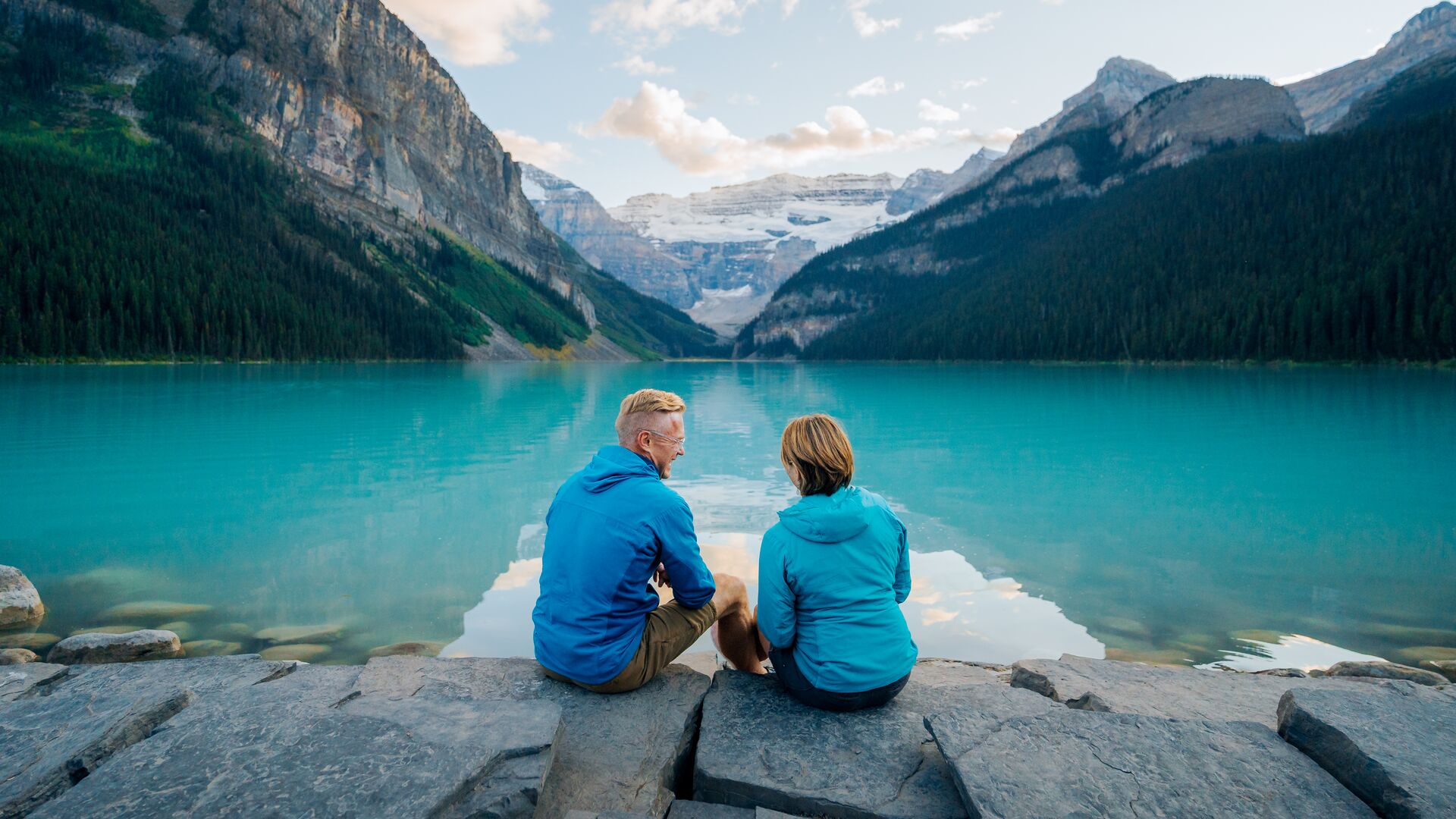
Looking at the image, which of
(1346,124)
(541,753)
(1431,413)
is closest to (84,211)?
(541,753)

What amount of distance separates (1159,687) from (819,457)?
3396 mm

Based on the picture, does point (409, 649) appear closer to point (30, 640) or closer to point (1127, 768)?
point (30, 640)

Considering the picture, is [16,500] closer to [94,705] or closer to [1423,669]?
[94,705]

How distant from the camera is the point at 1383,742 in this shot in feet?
11.6

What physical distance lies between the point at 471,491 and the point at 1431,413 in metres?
→ 36.3

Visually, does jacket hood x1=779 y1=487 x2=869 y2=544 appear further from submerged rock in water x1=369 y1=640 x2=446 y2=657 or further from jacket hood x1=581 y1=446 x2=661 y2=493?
submerged rock in water x1=369 y1=640 x2=446 y2=657

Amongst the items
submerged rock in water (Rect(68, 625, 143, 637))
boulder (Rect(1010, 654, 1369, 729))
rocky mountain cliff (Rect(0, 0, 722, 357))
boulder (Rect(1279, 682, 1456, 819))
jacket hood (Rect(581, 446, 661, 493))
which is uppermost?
rocky mountain cliff (Rect(0, 0, 722, 357))

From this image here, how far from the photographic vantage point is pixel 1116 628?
25.7ft

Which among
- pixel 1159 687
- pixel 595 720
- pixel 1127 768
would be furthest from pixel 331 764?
pixel 1159 687

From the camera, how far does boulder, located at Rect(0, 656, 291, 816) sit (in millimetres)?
3309

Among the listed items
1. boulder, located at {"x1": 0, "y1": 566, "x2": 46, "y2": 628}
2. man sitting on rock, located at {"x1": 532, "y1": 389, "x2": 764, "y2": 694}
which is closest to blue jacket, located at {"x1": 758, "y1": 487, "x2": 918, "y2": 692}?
man sitting on rock, located at {"x1": 532, "y1": 389, "x2": 764, "y2": 694}

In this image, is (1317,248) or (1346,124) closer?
(1317,248)

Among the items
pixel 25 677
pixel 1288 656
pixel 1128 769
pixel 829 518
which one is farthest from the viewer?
pixel 1288 656

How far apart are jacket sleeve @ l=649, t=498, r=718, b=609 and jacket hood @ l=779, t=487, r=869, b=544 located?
25.3 inches
